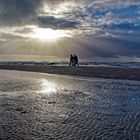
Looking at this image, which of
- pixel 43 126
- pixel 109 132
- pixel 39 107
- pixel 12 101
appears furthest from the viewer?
pixel 12 101

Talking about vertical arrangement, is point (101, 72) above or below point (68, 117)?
above

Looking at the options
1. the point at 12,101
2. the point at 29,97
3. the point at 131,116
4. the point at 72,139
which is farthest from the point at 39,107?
the point at 72,139

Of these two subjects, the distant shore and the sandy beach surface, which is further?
the distant shore

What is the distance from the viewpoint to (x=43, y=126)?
40.1ft

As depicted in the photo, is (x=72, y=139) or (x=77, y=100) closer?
(x=72, y=139)

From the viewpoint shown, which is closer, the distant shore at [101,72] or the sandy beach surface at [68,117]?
the sandy beach surface at [68,117]

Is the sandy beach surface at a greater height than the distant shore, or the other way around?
the distant shore

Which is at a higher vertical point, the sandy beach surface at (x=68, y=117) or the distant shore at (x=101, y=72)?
the distant shore at (x=101, y=72)

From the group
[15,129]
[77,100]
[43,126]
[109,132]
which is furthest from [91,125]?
[77,100]

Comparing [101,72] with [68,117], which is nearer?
[68,117]

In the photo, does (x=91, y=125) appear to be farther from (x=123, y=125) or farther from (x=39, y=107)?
(x=39, y=107)

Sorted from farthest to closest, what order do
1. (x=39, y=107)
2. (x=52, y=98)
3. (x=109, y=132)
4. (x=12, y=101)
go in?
(x=52, y=98)
(x=12, y=101)
(x=39, y=107)
(x=109, y=132)

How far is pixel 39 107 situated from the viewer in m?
16.2

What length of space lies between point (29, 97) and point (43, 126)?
7.39m
